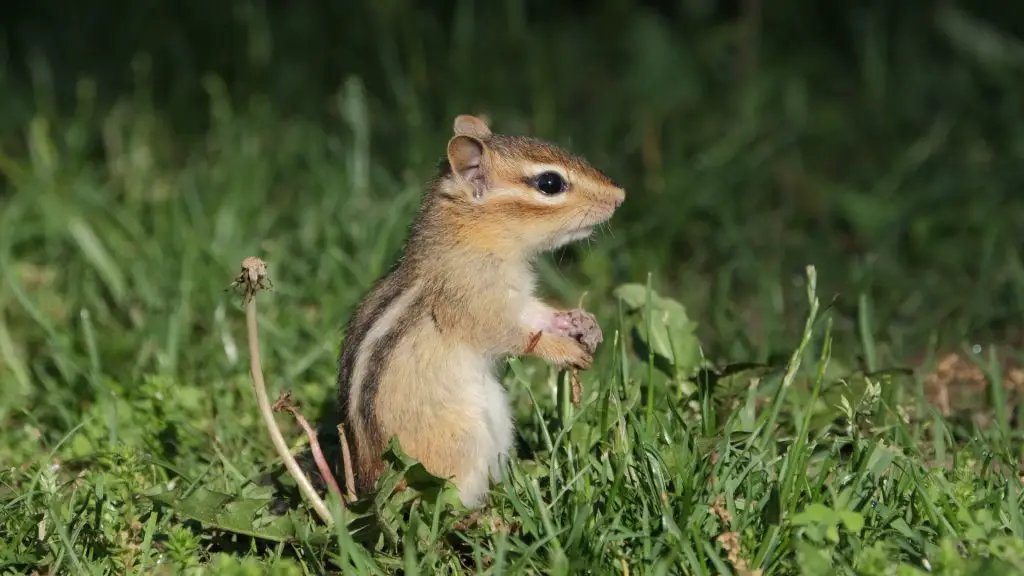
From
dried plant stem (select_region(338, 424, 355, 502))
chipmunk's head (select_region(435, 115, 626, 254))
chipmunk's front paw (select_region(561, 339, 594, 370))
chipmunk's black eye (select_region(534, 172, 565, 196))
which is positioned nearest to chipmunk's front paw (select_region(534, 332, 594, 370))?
chipmunk's front paw (select_region(561, 339, 594, 370))

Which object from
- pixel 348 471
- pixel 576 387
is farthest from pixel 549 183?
pixel 348 471

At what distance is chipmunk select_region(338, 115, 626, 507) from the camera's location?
3.38 metres

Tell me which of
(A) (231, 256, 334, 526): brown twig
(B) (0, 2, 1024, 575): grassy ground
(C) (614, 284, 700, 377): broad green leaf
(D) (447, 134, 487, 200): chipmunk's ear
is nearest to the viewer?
(A) (231, 256, 334, 526): brown twig

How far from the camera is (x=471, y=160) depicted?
366 centimetres

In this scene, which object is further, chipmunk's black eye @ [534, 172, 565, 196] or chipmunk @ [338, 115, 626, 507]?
chipmunk's black eye @ [534, 172, 565, 196]

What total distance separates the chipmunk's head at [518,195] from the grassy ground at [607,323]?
38cm

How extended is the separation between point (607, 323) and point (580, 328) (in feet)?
3.79

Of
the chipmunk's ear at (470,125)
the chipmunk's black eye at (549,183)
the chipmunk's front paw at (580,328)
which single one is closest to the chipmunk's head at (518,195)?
the chipmunk's black eye at (549,183)

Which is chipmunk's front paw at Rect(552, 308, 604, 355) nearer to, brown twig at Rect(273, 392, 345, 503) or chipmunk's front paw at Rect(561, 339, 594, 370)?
chipmunk's front paw at Rect(561, 339, 594, 370)

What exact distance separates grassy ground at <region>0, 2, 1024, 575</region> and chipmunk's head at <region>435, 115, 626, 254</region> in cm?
38

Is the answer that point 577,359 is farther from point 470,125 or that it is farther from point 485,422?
point 470,125

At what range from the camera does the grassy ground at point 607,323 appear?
3131 mm

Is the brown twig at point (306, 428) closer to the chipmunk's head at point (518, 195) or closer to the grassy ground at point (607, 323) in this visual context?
the grassy ground at point (607, 323)

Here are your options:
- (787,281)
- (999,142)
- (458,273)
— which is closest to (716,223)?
(787,281)
